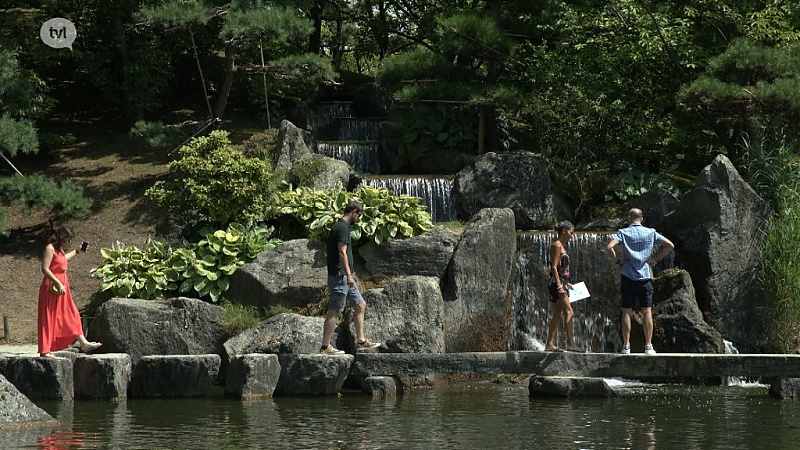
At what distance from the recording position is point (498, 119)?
23.4m

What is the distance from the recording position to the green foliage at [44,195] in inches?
774

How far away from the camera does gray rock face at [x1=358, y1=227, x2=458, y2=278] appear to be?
1697cm

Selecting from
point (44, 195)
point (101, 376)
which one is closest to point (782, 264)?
point (101, 376)

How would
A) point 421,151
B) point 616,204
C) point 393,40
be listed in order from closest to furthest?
point 616,204
point 421,151
point 393,40

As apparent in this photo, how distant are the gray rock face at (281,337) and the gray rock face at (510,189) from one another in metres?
5.86

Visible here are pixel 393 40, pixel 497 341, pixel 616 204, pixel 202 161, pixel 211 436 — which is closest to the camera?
pixel 211 436

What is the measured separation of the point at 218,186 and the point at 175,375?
5.56 m

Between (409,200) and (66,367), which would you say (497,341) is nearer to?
(409,200)

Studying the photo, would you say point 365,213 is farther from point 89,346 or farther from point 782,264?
point 782,264

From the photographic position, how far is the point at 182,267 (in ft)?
57.2

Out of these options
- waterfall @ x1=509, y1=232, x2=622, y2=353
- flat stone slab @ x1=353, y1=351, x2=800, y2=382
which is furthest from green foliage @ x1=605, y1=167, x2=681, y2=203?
flat stone slab @ x1=353, y1=351, x2=800, y2=382

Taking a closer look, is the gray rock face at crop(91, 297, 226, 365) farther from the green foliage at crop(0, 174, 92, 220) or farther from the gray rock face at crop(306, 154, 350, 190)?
the green foliage at crop(0, 174, 92, 220)

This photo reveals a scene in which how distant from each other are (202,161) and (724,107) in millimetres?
8892

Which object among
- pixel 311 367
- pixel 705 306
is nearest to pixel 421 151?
pixel 705 306
